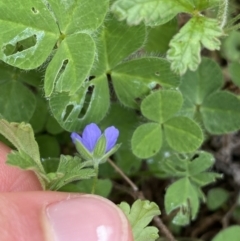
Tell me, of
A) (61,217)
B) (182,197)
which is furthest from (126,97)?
(61,217)

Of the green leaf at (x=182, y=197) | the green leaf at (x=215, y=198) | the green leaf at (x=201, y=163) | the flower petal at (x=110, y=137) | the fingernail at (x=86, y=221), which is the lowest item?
the green leaf at (x=215, y=198)

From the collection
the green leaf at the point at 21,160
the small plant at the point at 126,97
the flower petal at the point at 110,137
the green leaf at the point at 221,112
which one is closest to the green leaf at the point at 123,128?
the small plant at the point at 126,97

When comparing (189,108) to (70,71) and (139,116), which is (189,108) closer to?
(139,116)

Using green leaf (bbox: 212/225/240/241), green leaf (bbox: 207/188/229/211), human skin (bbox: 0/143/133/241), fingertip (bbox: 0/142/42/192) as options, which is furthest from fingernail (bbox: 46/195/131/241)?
green leaf (bbox: 207/188/229/211)

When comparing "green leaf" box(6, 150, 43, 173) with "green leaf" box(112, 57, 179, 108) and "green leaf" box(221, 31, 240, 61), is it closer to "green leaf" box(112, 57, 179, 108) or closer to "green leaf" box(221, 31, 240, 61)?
"green leaf" box(112, 57, 179, 108)

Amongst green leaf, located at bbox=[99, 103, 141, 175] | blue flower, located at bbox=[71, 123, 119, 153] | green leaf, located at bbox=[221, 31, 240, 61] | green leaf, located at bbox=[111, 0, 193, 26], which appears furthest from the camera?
green leaf, located at bbox=[221, 31, 240, 61]

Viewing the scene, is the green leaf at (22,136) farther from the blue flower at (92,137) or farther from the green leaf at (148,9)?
the green leaf at (148,9)

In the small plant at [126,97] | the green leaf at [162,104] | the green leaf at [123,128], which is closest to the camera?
the small plant at [126,97]
